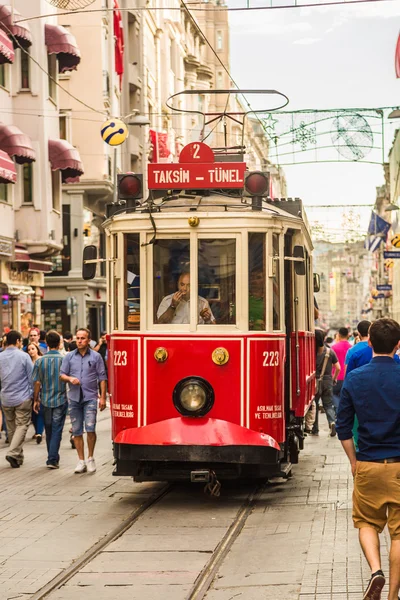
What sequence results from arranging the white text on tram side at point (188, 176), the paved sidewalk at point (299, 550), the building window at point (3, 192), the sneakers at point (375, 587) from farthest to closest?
the building window at point (3, 192)
the white text on tram side at point (188, 176)
the paved sidewalk at point (299, 550)
the sneakers at point (375, 587)

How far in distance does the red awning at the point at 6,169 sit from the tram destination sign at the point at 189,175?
50.5 feet

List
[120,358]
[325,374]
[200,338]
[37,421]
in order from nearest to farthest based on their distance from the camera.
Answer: [200,338]
[120,358]
[37,421]
[325,374]

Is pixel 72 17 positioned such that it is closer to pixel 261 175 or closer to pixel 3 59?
pixel 3 59

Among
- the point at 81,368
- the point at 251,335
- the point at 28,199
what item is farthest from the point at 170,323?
the point at 28,199

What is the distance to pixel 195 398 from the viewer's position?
11.3 meters

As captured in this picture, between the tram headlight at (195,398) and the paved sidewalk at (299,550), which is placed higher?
the tram headlight at (195,398)

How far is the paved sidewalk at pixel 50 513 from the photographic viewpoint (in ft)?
28.3

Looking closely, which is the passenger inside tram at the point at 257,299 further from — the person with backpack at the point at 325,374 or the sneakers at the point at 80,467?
the person with backpack at the point at 325,374

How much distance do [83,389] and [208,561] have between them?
18.7 feet

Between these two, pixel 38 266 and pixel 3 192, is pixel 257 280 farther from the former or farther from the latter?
pixel 38 266

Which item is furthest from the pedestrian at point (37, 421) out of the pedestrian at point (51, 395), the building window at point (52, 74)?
the building window at point (52, 74)

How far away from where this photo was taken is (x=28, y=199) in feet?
108

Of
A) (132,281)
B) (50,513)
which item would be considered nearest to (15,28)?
(132,281)

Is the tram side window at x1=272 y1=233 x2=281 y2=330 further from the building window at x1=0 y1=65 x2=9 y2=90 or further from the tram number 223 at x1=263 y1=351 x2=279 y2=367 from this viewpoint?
the building window at x1=0 y1=65 x2=9 y2=90
